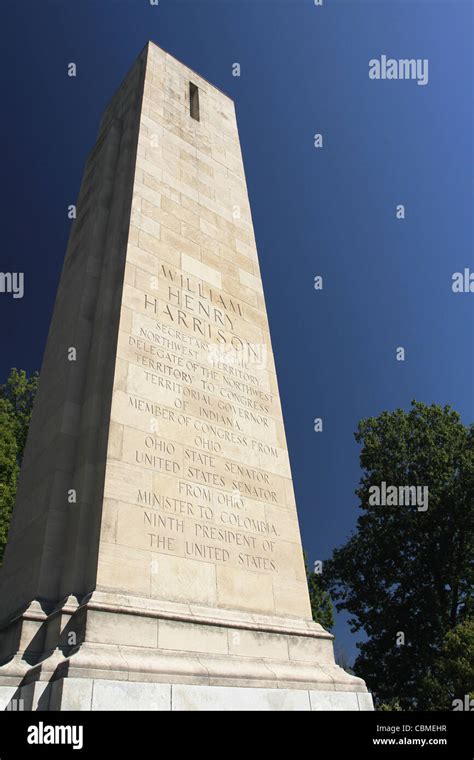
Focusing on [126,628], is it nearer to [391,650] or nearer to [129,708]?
[129,708]

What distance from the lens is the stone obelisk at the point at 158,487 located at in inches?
347

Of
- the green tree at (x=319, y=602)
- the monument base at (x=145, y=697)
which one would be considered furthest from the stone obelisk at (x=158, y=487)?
the green tree at (x=319, y=602)

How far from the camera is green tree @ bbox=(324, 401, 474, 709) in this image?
1216 inches

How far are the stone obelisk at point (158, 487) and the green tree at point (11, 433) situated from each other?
43.5ft

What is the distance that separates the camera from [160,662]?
28.0 ft

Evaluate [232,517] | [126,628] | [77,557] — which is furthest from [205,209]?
[126,628]

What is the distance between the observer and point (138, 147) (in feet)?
53.5

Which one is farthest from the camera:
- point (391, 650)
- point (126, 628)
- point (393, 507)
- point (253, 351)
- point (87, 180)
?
point (393, 507)

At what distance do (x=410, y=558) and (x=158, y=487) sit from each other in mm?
27013

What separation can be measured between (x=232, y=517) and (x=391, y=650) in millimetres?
24864

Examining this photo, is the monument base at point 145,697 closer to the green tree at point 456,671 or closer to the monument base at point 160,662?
the monument base at point 160,662

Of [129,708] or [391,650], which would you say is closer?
[129,708]

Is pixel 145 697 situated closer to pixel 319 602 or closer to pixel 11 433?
pixel 11 433

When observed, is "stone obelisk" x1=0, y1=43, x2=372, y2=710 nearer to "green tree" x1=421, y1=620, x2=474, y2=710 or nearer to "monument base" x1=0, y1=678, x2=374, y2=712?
"monument base" x1=0, y1=678, x2=374, y2=712
